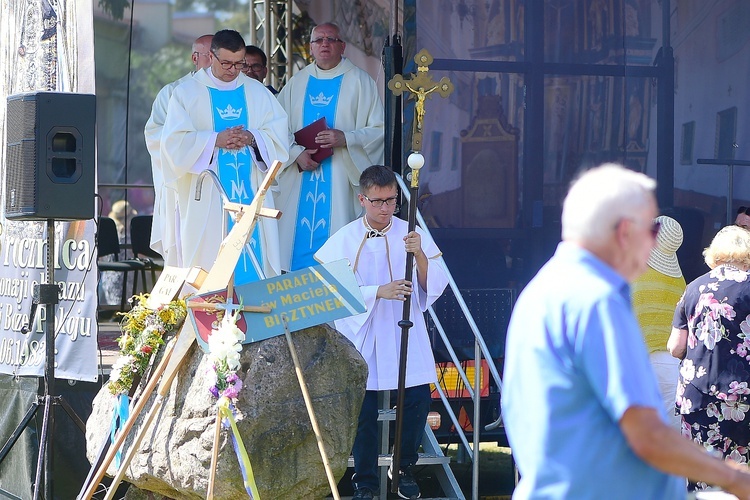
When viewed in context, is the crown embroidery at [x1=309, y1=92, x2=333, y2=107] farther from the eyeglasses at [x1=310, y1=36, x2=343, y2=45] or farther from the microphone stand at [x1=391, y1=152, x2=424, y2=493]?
the microphone stand at [x1=391, y1=152, x2=424, y2=493]

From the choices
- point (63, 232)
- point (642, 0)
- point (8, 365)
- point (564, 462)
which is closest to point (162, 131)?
point (63, 232)

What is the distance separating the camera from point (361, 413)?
5.87 metres

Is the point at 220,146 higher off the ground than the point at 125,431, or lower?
higher

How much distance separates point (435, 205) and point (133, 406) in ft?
8.07

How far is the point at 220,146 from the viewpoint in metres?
7.00

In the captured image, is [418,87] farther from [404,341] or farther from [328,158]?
[328,158]

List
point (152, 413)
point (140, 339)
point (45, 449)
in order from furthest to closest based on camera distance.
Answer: point (45, 449)
point (140, 339)
point (152, 413)

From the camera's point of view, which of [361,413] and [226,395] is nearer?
[226,395]

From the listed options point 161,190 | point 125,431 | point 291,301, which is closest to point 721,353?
point 291,301

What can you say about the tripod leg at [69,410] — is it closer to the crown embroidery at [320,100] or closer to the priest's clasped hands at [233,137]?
the priest's clasped hands at [233,137]

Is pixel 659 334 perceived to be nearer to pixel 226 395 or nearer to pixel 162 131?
pixel 226 395

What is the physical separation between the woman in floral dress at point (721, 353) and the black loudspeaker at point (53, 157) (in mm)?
3199

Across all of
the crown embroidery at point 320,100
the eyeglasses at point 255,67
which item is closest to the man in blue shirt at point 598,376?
the crown embroidery at point 320,100

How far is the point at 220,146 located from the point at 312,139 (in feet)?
2.36
